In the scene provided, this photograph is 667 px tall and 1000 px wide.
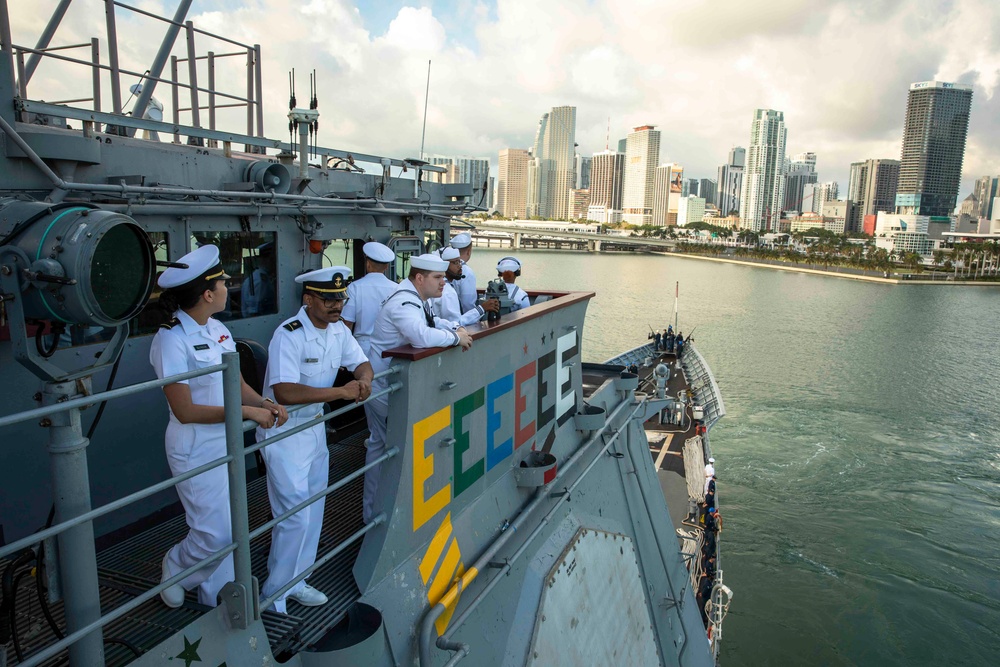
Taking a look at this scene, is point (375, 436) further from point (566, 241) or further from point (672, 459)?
point (566, 241)

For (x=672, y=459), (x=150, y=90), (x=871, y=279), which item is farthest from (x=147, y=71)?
(x=871, y=279)

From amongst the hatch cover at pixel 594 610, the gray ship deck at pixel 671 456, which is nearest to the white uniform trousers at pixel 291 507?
the hatch cover at pixel 594 610

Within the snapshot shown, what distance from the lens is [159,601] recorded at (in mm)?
2570

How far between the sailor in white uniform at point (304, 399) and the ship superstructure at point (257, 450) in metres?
0.11

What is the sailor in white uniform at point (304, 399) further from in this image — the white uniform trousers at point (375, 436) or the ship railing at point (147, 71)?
the ship railing at point (147, 71)

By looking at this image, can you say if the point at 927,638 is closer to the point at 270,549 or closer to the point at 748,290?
the point at 270,549

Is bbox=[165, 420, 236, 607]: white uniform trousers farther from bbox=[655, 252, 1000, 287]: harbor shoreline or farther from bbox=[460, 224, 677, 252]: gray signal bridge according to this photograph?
bbox=[655, 252, 1000, 287]: harbor shoreline

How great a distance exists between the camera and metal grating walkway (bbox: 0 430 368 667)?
2.31m

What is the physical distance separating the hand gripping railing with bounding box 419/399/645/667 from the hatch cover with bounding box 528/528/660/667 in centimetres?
31

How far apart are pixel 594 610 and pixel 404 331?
2403 millimetres

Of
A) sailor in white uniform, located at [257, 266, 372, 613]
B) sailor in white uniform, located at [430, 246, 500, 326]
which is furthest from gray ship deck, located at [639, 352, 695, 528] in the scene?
sailor in white uniform, located at [257, 266, 372, 613]

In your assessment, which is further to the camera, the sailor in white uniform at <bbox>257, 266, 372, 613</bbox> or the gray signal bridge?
the gray signal bridge

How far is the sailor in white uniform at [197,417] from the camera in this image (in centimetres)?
248

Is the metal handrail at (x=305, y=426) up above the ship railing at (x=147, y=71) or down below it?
below
